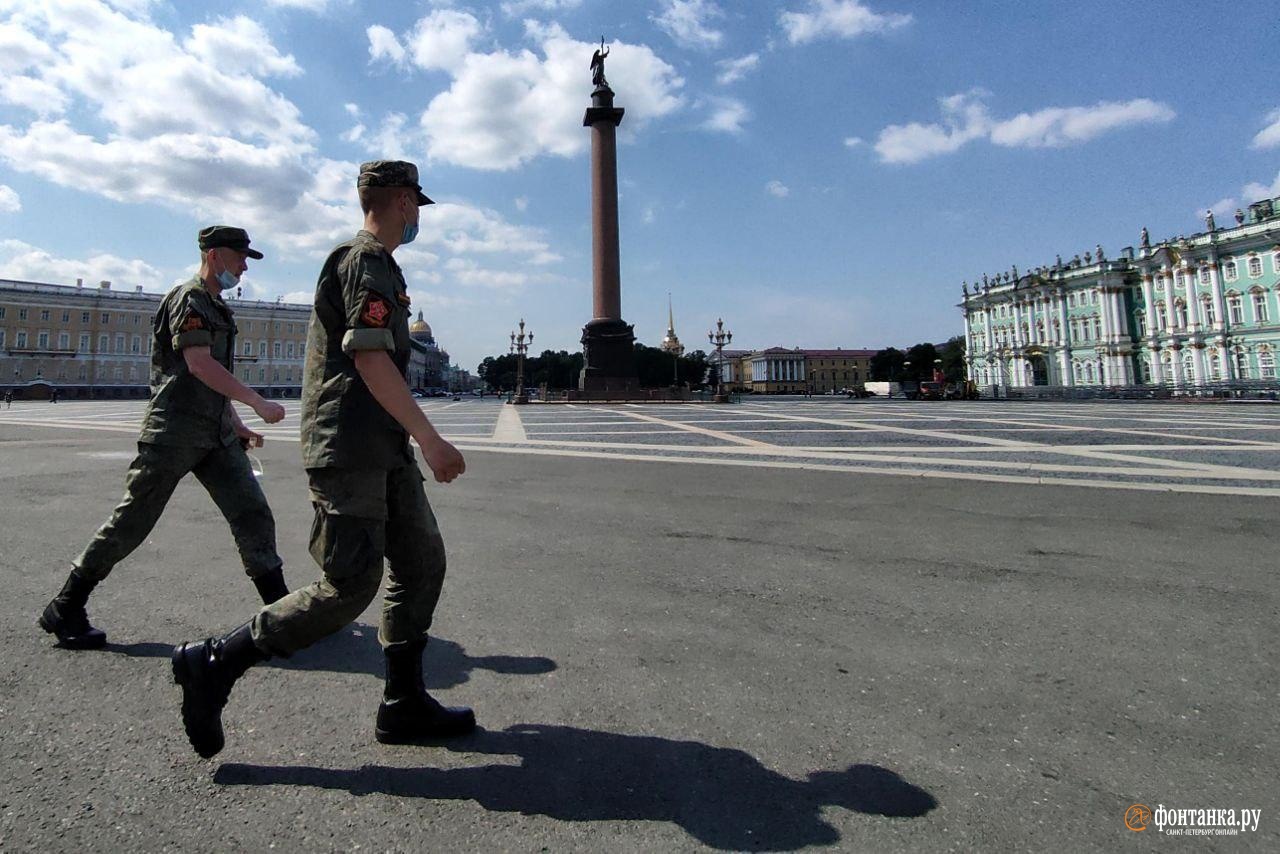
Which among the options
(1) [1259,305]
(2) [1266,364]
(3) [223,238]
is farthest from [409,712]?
(1) [1259,305]

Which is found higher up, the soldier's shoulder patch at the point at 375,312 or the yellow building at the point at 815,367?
the yellow building at the point at 815,367

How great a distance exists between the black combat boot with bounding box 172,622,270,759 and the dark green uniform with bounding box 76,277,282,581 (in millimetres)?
1043

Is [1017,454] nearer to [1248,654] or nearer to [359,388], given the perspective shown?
[1248,654]

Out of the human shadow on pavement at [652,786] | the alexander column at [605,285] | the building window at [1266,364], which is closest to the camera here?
the human shadow on pavement at [652,786]

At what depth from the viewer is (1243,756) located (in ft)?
5.60

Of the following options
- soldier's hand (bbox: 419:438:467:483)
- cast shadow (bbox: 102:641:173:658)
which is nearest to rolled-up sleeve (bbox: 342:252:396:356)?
soldier's hand (bbox: 419:438:467:483)

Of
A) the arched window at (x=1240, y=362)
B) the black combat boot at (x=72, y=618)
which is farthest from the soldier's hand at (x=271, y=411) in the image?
the arched window at (x=1240, y=362)

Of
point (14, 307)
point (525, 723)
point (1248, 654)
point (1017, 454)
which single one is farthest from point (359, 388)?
point (14, 307)

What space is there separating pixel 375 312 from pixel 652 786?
1.49 metres

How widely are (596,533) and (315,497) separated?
2855mm

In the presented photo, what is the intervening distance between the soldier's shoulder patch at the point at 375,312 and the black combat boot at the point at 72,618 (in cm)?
181

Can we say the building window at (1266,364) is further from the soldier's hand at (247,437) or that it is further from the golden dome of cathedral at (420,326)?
the golden dome of cathedral at (420,326)

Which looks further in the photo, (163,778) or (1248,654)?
(1248,654)

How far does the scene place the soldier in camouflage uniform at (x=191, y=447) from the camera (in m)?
2.49
